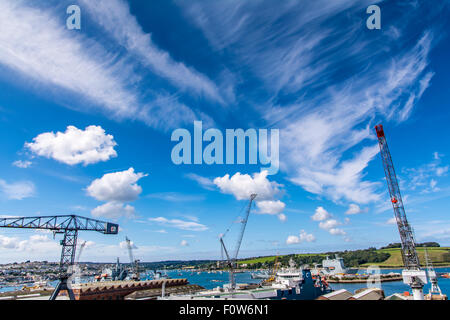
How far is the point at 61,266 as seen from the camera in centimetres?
2316

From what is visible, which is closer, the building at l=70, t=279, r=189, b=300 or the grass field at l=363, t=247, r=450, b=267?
the building at l=70, t=279, r=189, b=300

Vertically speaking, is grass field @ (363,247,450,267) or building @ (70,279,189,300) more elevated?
building @ (70,279,189,300)

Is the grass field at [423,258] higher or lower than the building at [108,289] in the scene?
lower

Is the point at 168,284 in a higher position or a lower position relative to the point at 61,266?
lower

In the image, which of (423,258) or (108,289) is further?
(423,258)

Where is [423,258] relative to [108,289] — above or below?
below

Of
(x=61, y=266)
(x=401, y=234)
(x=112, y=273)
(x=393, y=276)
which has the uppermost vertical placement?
(x=401, y=234)

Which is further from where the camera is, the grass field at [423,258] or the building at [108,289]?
the grass field at [423,258]
